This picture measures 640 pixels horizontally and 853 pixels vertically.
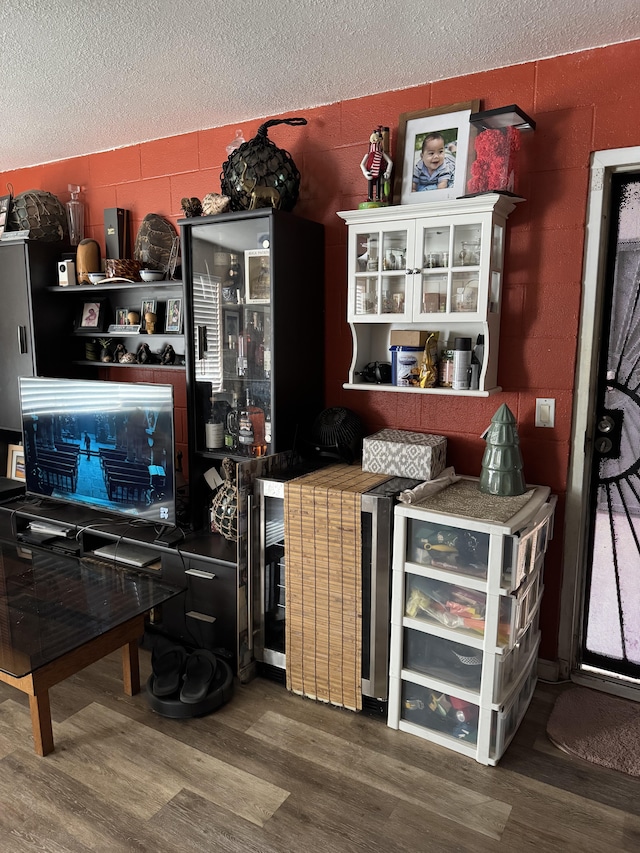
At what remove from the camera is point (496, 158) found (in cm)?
214

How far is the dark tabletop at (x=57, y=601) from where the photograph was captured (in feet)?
6.71

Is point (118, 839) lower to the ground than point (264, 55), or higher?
lower

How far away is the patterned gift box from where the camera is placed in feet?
7.59

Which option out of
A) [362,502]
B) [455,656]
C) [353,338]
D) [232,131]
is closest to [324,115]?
[232,131]

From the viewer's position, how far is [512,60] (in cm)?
221

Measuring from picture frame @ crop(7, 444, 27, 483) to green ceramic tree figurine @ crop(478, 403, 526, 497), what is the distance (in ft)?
9.25

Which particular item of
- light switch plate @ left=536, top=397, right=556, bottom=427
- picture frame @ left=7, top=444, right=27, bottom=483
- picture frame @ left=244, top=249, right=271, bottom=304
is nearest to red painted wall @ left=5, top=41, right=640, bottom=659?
light switch plate @ left=536, top=397, right=556, bottom=427

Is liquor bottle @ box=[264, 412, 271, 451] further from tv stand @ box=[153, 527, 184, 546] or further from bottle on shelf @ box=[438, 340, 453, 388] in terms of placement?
bottle on shelf @ box=[438, 340, 453, 388]

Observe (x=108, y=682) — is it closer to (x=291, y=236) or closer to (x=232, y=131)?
(x=291, y=236)

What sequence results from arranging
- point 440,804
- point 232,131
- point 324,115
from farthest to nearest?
point 232,131
point 324,115
point 440,804

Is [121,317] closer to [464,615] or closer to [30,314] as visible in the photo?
[30,314]

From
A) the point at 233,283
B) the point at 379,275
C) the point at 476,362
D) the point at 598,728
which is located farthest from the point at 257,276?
the point at 598,728

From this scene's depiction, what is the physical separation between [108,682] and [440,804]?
4.47ft

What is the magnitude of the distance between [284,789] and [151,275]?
2.26 metres
